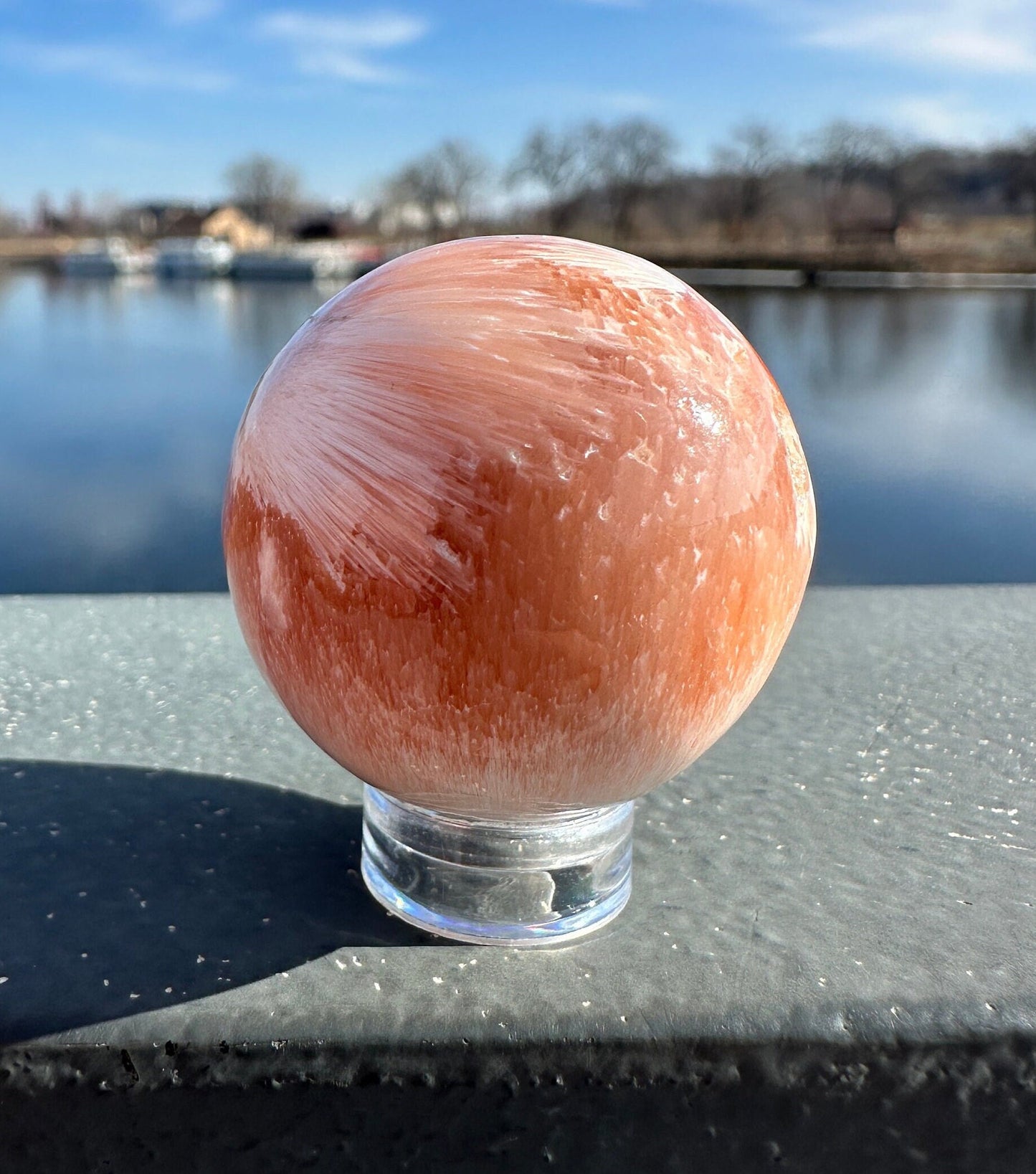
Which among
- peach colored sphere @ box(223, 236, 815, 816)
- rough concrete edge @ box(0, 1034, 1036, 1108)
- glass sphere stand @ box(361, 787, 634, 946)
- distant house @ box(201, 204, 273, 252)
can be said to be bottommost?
rough concrete edge @ box(0, 1034, 1036, 1108)

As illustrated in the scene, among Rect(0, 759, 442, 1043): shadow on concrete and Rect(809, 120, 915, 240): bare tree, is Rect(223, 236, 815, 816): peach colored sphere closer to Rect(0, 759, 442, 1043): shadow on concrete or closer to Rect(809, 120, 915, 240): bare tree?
Rect(0, 759, 442, 1043): shadow on concrete

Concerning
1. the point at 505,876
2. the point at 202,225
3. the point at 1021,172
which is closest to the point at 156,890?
the point at 505,876

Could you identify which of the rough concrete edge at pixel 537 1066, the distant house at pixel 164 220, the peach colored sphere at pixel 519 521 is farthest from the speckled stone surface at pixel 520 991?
the distant house at pixel 164 220

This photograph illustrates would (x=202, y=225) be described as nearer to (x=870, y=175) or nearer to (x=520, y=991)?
(x=870, y=175)

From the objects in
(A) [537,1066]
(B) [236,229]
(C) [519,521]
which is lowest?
(A) [537,1066]

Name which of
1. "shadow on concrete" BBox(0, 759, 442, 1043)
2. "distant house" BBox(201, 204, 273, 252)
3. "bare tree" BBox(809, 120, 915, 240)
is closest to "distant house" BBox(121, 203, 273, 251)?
"distant house" BBox(201, 204, 273, 252)

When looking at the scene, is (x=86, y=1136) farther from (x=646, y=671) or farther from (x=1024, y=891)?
(x=1024, y=891)
